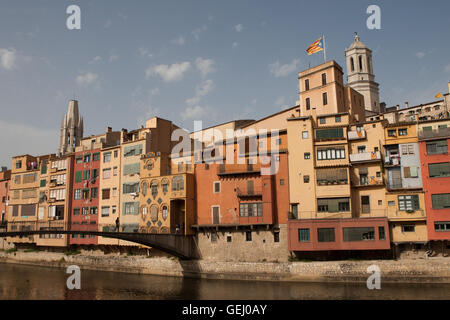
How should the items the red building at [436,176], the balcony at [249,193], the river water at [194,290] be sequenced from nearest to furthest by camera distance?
the river water at [194,290]
the red building at [436,176]
the balcony at [249,193]

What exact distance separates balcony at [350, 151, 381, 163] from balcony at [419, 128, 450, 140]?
494 cm

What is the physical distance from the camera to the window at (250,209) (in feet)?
151

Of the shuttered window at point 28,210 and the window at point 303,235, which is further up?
the shuttered window at point 28,210

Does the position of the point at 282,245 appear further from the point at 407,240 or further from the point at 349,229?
the point at 407,240

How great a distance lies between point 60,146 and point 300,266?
81.0 metres

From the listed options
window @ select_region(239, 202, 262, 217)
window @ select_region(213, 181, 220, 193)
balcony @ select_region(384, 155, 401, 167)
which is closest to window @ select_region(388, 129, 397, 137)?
balcony @ select_region(384, 155, 401, 167)

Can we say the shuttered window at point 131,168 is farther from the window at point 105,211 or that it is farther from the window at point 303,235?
the window at point 303,235

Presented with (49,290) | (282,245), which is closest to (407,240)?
(282,245)

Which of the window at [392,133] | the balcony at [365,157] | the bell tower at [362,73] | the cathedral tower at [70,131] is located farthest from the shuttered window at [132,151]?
the bell tower at [362,73]

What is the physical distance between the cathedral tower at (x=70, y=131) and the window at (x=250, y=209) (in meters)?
67.9

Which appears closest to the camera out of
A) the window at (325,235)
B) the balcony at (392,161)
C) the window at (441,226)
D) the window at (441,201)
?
the window at (441,226)

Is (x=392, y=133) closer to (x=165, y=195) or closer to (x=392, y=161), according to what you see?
(x=392, y=161)

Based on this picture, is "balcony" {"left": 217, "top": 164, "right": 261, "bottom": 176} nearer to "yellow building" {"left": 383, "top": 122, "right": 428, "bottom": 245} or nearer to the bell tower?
"yellow building" {"left": 383, "top": 122, "right": 428, "bottom": 245}

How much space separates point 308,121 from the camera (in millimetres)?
46844
